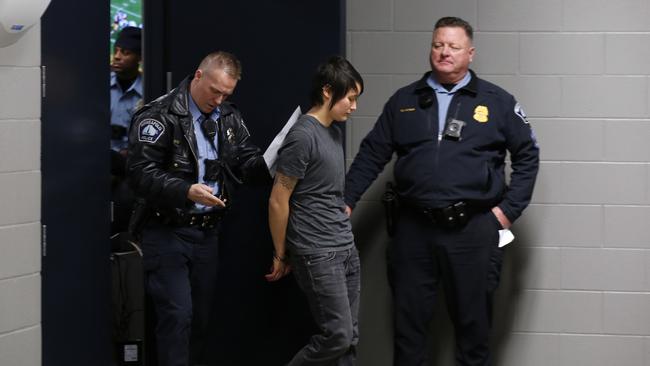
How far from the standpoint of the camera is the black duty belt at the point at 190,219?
13.5ft

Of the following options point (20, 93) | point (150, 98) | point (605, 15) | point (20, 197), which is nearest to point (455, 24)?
point (605, 15)

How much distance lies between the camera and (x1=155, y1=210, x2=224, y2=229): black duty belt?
4.11 m

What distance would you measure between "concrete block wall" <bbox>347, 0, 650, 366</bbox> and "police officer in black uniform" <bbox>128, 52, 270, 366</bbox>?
2.67ft

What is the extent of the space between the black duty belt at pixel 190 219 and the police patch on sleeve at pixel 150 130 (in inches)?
11.8

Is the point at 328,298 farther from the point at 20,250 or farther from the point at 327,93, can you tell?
the point at 20,250

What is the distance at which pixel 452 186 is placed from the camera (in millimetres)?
4262

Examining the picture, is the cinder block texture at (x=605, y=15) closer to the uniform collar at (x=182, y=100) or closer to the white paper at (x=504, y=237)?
the white paper at (x=504, y=237)

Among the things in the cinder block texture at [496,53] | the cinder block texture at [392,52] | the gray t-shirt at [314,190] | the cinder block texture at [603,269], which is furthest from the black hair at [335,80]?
the cinder block texture at [603,269]

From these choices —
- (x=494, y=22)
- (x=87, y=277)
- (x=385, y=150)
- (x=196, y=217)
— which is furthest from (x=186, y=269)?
(x=494, y=22)

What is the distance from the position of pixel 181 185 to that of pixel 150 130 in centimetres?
25

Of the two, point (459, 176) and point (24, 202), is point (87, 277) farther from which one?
point (459, 176)

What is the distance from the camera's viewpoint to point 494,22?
468cm

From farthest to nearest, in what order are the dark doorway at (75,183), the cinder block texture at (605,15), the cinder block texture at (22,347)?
the cinder block texture at (605,15) < the dark doorway at (75,183) < the cinder block texture at (22,347)

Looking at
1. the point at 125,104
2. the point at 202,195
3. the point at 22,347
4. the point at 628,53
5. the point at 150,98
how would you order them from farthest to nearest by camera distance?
the point at 125,104 < the point at 150,98 < the point at 628,53 < the point at 22,347 < the point at 202,195
